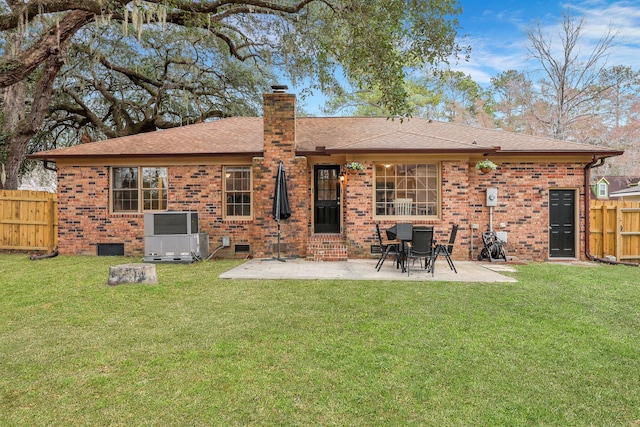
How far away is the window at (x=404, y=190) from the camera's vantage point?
9008mm

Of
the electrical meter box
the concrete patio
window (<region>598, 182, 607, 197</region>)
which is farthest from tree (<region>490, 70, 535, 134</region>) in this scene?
the concrete patio

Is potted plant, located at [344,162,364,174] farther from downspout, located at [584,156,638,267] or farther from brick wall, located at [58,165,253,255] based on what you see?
downspout, located at [584,156,638,267]

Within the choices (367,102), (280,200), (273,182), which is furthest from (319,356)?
(367,102)

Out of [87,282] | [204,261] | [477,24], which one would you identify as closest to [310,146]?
[204,261]

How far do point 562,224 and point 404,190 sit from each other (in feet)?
14.7

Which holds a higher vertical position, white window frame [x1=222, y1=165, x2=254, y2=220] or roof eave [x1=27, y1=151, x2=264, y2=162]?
roof eave [x1=27, y1=151, x2=264, y2=162]

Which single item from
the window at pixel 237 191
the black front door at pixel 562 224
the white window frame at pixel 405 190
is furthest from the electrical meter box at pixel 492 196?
the window at pixel 237 191

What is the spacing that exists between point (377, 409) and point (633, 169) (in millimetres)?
32961

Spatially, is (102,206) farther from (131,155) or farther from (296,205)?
(296,205)

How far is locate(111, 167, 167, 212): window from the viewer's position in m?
9.66

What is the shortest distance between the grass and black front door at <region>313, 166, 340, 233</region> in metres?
4.24

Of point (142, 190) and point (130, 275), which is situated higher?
point (142, 190)

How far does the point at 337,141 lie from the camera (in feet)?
32.1

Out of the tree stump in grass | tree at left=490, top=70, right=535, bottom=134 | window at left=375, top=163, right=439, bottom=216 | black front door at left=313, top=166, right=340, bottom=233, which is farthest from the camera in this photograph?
tree at left=490, top=70, right=535, bottom=134
